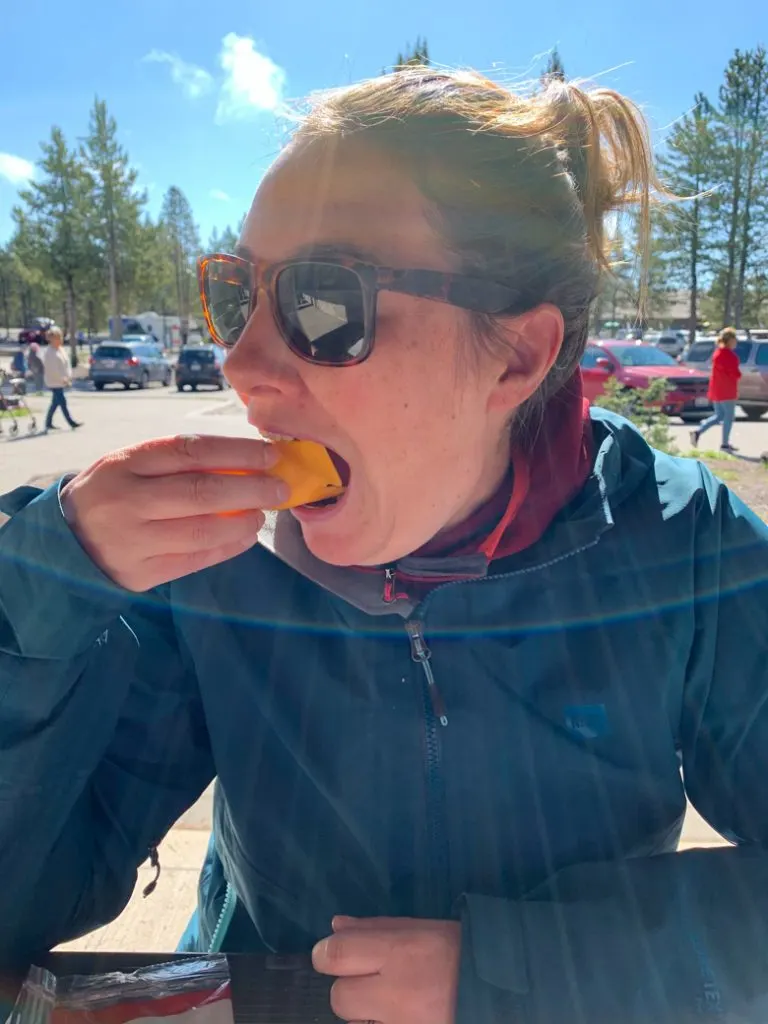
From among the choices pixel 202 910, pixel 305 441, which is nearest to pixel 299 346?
pixel 305 441

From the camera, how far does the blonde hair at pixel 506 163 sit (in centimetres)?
131

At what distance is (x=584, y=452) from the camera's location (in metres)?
1.54

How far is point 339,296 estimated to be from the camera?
1.29 meters

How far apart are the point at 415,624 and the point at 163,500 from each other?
490 mm

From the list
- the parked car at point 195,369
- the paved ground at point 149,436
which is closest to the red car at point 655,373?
the paved ground at point 149,436

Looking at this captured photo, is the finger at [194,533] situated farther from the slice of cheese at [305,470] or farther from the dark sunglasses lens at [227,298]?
the dark sunglasses lens at [227,298]

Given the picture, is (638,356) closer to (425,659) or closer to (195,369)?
(195,369)

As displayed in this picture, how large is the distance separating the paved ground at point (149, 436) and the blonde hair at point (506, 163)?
4.27ft

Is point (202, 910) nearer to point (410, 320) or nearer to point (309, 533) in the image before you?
point (309, 533)

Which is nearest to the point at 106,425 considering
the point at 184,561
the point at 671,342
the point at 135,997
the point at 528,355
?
the point at 528,355

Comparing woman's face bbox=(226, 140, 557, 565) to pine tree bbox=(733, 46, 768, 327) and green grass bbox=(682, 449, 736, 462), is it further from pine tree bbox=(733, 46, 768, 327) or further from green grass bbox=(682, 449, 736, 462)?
pine tree bbox=(733, 46, 768, 327)

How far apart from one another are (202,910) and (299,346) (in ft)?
3.58

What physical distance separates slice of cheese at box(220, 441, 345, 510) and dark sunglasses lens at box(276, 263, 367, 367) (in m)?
0.14

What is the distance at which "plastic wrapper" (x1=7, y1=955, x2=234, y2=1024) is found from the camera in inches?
42.6
